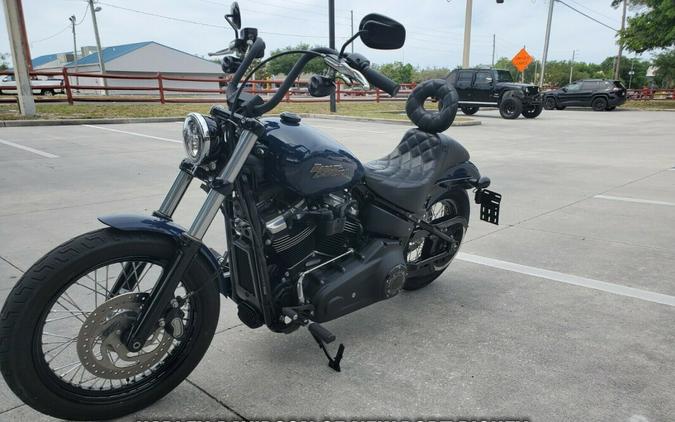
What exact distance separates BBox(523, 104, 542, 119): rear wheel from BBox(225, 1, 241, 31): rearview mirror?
19904 millimetres

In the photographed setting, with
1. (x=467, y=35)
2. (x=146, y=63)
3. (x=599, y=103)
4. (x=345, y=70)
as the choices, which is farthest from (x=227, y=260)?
(x=146, y=63)

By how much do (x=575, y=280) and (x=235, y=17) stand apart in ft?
9.91

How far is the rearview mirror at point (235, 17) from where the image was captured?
2441 millimetres

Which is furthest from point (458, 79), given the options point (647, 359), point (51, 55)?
point (51, 55)

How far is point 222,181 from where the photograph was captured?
2.21 m

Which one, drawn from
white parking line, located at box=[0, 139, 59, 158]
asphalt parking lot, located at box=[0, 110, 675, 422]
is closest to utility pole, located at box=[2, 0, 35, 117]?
white parking line, located at box=[0, 139, 59, 158]

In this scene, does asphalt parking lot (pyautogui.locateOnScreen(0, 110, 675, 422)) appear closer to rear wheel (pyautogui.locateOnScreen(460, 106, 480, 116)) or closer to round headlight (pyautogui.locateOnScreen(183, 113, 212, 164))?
round headlight (pyautogui.locateOnScreen(183, 113, 212, 164))

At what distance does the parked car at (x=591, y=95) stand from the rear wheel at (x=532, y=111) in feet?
22.9

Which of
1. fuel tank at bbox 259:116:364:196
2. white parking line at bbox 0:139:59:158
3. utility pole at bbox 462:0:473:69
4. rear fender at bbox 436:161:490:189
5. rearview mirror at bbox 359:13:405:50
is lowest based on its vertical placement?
white parking line at bbox 0:139:59:158

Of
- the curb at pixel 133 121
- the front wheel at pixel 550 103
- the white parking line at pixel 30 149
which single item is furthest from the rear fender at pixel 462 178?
the front wheel at pixel 550 103

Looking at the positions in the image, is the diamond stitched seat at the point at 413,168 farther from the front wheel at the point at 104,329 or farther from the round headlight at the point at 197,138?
the front wheel at the point at 104,329

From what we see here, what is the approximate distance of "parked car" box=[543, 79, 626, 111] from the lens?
25.2 meters

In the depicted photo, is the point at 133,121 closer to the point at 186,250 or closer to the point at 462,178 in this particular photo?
the point at 462,178

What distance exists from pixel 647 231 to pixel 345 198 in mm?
3841
